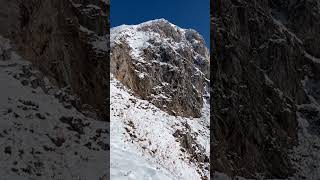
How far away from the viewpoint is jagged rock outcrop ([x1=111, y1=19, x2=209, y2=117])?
3058 centimetres

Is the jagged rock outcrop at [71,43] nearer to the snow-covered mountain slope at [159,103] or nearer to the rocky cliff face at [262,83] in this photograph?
the snow-covered mountain slope at [159,103]

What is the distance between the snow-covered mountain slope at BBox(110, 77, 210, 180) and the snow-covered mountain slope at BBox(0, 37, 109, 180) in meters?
1.05

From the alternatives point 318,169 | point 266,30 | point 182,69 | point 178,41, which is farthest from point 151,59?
point 318,169

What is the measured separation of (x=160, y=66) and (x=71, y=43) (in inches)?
725

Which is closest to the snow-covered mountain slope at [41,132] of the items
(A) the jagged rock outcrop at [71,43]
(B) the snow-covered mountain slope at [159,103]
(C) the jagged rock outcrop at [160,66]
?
(A) the jagged rock outcrop at [71,43]

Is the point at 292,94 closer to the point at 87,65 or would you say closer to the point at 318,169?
the point at 318,169

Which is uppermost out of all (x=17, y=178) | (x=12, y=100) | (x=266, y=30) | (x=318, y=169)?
(x=266, y=30)

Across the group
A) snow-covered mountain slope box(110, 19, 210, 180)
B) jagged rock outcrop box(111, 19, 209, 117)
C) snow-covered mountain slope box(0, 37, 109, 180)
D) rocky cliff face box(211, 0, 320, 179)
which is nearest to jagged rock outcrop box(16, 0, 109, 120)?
snow-covered mountain slope box(0, 37, 109, 180)

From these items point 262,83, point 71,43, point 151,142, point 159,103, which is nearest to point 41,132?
point 71,43

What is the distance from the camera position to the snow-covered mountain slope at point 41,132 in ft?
36.0

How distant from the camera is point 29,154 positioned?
36.7 ft

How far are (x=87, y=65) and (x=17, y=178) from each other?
23.1 feet

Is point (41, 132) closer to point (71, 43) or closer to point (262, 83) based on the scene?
point (71, 43)

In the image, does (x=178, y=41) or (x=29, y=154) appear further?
(x=178, y=41)
